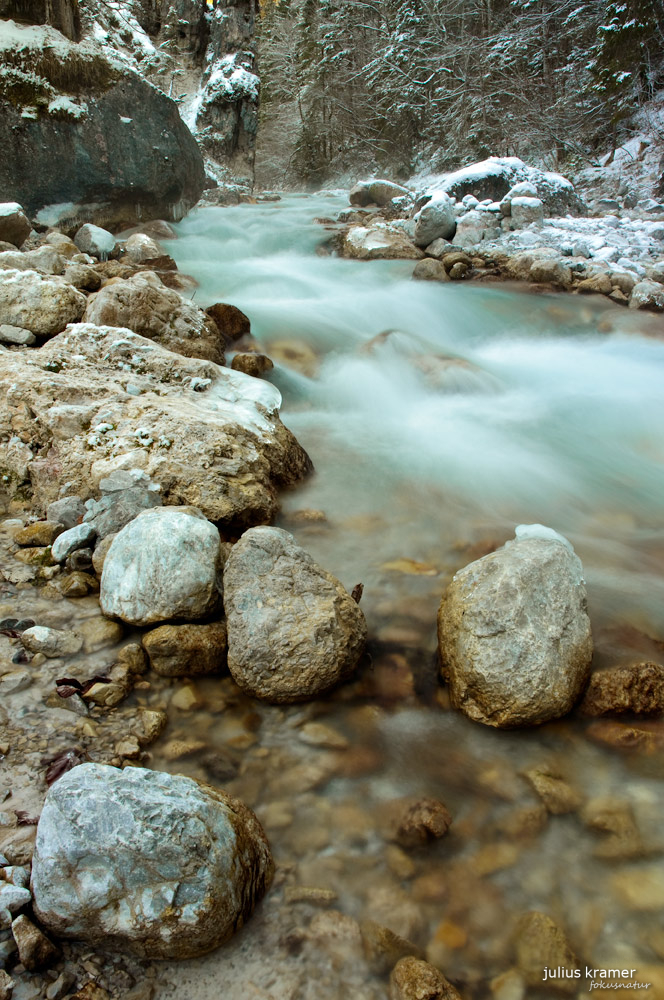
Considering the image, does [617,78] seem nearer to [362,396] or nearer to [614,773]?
[362,396]

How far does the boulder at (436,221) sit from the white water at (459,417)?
1.15 metres

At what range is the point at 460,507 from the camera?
12.6 ft

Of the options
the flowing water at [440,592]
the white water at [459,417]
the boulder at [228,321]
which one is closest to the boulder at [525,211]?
the white water at [459,417]

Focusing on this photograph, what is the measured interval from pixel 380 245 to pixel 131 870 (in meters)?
9.50

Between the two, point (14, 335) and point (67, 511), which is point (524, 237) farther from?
point (67, 511)

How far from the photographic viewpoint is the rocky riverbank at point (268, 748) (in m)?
1.40

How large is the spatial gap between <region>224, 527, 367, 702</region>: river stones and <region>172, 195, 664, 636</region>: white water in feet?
1.67

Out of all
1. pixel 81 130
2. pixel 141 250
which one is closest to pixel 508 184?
pixel 141 250

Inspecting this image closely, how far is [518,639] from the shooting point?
221 cm

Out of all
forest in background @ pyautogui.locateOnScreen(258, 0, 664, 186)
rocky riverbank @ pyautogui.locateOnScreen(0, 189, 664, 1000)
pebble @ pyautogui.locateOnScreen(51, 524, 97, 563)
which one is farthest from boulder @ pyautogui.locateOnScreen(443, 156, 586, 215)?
pebble @ pyautogui.locateOnScreen(51, 524, 97, 563)

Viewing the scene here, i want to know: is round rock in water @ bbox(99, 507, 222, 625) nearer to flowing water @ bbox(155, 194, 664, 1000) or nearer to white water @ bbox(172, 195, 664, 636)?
flowing water @ bbox(155, 194, 664, 1000)

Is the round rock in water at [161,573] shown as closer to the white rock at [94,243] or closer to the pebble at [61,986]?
the pebble at [61,986]

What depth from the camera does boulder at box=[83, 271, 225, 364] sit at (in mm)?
4414

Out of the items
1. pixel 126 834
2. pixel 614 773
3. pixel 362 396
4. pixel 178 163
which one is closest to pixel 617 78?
pixel 178 163
